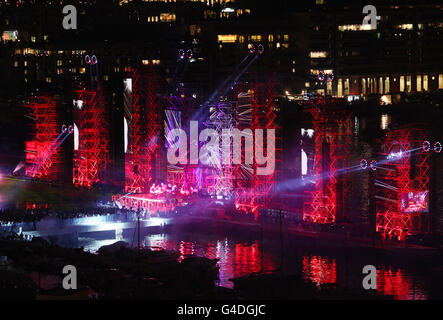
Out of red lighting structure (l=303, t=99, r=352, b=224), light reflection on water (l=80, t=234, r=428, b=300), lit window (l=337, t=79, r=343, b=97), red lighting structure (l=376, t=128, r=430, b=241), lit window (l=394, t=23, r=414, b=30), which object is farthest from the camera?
lit window (l=394, t=23, r=414, b=30)

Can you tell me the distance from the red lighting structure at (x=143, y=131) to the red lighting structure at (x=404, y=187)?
10.9m

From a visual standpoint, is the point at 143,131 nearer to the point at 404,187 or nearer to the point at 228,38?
the point at 404,187

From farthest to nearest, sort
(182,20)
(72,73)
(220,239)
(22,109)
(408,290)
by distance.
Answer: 1. (182,20)
2. (72,73)
3. (22,109)
4. (220,239)
5. (408,290)

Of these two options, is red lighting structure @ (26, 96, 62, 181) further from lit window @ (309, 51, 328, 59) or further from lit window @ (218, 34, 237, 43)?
lit window @ (309, 51, 328, 59)

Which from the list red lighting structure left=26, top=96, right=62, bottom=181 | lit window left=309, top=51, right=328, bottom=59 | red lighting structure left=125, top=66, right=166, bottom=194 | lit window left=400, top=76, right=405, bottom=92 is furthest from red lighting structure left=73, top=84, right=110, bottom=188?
lit window left=400, top=76, right=405, bottom=92

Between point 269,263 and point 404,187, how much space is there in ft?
16.6

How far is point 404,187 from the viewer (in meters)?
29.8

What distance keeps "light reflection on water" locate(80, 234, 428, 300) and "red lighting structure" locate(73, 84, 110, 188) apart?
26.3ft

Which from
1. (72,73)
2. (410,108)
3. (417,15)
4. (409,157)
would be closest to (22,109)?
(72,73)

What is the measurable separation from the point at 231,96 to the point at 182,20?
41.0 meters

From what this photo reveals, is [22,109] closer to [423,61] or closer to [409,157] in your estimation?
[423,61]

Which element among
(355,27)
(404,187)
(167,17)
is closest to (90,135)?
(404,187)

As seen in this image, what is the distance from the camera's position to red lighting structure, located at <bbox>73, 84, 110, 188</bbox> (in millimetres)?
41000

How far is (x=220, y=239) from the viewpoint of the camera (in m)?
33.5
